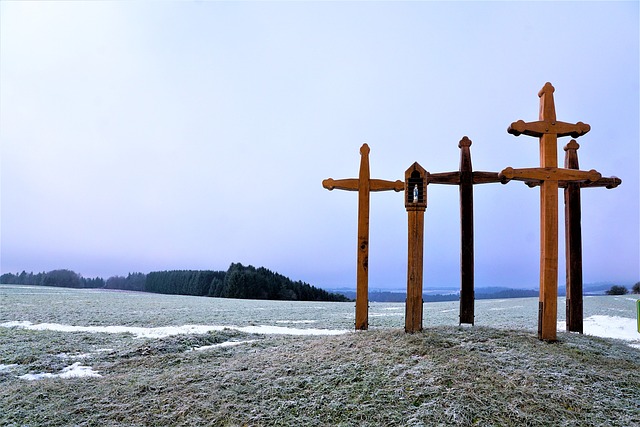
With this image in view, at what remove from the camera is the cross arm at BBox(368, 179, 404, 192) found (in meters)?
7.49

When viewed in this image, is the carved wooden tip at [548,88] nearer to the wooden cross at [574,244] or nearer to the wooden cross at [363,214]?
the wooden cross at [574,244]

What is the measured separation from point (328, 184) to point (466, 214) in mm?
2480

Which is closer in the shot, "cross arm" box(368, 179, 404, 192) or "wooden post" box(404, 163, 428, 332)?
"wooden post" box(404, 163, 428, 332)

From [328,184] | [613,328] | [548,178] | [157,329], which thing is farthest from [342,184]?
[613,328]

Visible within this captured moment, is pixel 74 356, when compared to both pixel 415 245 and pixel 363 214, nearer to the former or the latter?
pixel 363 214

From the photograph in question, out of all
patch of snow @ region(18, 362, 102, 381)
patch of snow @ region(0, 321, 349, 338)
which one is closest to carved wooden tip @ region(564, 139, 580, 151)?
patch of snow @ region(0, 321, 349, 338)

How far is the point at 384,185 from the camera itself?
296 inches

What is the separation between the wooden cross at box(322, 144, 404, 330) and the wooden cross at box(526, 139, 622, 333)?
3100mm

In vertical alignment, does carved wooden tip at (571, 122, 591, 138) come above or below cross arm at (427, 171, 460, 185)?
above

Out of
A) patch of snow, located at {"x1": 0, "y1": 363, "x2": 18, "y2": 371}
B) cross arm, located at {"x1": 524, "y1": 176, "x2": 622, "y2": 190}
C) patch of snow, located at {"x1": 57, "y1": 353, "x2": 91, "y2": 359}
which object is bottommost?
patch of snow, located at {"x1": 0, "y1": 363, "x2": 18, "y2": 371}

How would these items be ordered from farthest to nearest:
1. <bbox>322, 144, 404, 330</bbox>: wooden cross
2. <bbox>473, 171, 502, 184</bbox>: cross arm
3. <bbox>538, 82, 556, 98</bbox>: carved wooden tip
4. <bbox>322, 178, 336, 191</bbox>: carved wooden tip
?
<bbox>322, 178, 336, 191</bbox>: carved wooden tip
<bbox>473, 171, 502, 184</bbox>: cross arm
<bbox>322, 144, 404, 330</bbox>: wooden cross
<bbox>538, 82, 556, 98</bbox>: carved wooden tip

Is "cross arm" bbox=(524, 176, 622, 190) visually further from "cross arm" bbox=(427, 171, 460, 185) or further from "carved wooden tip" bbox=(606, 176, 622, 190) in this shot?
"cross arm" bbox=(427, 171, 460, 185)

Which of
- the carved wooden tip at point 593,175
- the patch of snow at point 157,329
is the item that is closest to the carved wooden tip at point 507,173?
the carved wooden tip at point 593,175

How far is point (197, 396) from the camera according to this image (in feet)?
15.7
